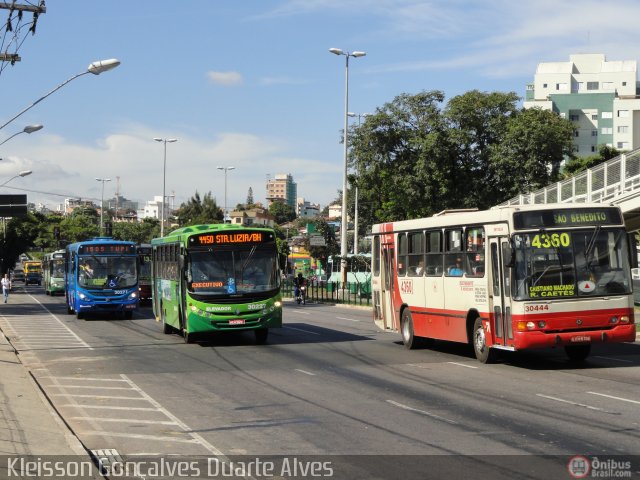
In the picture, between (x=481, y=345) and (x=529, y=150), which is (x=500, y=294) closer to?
(x=481, y=345)

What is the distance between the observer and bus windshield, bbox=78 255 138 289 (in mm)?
37000

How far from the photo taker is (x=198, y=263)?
78.9 feet

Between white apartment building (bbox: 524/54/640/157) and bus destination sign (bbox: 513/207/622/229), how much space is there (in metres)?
93.8

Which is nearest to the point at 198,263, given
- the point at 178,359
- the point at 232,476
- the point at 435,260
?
the point at 178,359

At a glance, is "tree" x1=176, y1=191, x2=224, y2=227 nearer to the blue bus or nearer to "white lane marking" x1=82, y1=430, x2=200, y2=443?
the blue bus

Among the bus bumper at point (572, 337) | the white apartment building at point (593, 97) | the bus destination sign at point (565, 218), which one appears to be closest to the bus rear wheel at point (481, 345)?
the bus bumper at point (572, 337)

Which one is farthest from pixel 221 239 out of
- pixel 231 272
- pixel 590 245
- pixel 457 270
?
pixel 590 245

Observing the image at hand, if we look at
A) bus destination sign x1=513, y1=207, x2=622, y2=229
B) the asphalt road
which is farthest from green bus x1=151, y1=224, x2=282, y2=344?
bus destination sign x1=513, y1=207, x2=622, y2=229

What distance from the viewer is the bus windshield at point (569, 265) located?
56.6 feet

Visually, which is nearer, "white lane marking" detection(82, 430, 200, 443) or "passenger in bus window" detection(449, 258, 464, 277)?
"white lane marking" detection(82, 430, 200, 443)

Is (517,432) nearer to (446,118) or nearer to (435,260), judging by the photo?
(435,260)

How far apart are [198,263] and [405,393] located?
10511mm

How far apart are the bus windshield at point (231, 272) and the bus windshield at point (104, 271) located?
1386 centimetres

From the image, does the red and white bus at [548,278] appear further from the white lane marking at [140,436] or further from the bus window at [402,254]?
the white lane marking at [140,436]
